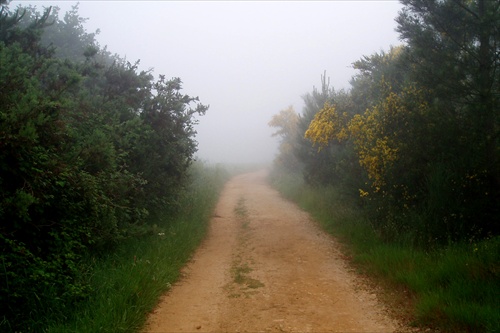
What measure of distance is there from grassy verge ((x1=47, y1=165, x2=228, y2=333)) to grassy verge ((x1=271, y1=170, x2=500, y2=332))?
3.64 m

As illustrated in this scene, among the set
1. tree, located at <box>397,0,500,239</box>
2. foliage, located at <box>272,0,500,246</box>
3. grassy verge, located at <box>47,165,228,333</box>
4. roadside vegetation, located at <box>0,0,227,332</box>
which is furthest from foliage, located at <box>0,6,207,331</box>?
tree, located at <box>397,0,500,239</box>

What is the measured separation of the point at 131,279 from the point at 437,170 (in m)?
6.08

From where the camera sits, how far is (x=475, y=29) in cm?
710

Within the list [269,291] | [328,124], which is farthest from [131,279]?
[328,124]

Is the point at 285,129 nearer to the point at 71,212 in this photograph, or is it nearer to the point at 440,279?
the point at 440,279

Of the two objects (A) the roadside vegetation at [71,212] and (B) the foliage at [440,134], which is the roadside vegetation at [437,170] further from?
(A) the roadside vegetation at [71,212]

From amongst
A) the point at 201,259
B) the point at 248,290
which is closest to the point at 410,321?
the point at 248,290

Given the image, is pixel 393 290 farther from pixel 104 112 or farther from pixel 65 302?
pixel 104 112

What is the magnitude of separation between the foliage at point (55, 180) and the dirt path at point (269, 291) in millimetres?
1461

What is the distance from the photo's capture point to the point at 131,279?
5.47 meters

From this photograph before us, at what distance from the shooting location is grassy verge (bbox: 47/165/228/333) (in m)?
4.36

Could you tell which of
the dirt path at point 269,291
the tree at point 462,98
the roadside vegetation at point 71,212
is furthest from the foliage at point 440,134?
the roadside vegetation at point 71,212

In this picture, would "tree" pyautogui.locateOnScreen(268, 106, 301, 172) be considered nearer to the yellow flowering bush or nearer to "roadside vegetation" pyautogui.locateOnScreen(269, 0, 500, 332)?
the yellow flowering bush

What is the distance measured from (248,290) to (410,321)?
2.51 meters
